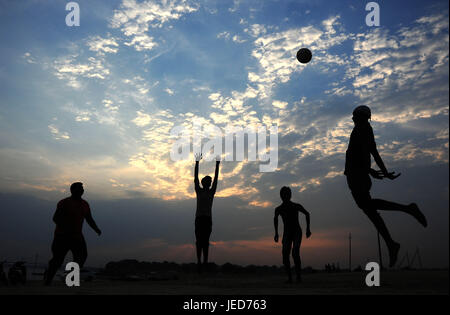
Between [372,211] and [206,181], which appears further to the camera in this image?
[206,181]

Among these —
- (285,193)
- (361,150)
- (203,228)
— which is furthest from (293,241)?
(361,150)

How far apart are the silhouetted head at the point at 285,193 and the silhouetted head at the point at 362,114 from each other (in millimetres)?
2740

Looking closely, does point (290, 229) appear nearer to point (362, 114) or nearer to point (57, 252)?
point (362, 114)

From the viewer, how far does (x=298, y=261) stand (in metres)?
8.33

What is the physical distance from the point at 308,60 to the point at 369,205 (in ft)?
22.7

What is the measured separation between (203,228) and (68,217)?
362cm

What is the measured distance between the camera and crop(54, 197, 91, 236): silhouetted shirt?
7.01m

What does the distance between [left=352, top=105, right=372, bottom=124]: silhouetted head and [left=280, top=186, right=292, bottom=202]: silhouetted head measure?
2.74 m

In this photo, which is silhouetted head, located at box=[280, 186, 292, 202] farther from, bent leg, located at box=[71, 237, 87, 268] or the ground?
bent leg, located at box=[71, 237, 87, 268]

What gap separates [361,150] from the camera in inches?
240

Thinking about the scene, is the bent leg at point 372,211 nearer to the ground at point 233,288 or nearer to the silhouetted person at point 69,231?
the ground at point 233,288

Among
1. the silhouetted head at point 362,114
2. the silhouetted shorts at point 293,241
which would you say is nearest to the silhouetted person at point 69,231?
the silhouetted shorts at point 293,241
